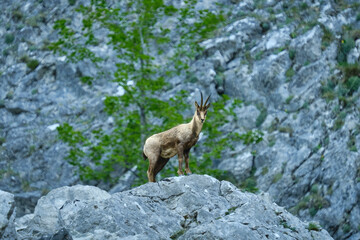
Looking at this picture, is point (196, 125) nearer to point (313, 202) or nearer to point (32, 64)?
point (313, 202)

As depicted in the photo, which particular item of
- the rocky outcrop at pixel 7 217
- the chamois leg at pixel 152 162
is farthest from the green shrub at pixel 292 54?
the rocky outcrop at pixel 7 217

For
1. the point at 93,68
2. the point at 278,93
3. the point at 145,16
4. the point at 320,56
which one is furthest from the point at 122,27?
the point at 320,56

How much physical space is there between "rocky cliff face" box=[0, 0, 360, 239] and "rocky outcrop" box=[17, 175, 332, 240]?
312 inches

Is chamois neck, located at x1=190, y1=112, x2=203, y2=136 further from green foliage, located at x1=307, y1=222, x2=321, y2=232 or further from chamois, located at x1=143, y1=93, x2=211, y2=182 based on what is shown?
green foliage, located at x1=307, y1=222, x2=321, y2=232

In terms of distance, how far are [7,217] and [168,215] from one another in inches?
132

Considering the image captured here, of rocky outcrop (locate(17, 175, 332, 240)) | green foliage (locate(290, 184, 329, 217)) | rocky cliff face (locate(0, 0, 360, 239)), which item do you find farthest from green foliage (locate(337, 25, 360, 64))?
rocky outcrop (locate(17, 175, 332, 240))

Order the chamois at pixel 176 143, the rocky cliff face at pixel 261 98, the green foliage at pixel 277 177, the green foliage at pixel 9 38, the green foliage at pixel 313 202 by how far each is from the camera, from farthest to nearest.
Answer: the green foliage at pixel 9 38 < the green foliage at pixel 277 177 < the rocky cliff face at pixel 261 98 < the green foliage at pixel 313 202 < the chamois at pixel 176 143

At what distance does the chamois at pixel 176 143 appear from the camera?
11341 millimetres

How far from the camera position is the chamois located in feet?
37.2

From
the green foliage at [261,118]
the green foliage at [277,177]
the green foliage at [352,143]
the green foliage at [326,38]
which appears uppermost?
the green foliage at [326,38]

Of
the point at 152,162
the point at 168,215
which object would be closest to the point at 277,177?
the point at 152,162

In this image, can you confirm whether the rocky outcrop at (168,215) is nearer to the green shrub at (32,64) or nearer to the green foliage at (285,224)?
the green foliage at (285,224)

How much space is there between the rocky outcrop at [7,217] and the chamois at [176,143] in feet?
11.3

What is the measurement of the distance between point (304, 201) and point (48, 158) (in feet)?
41.3
